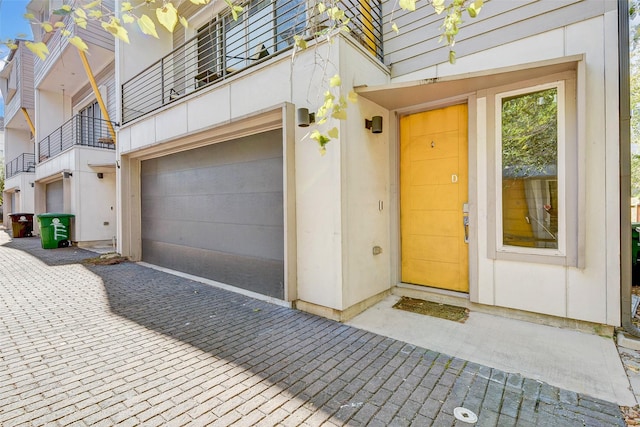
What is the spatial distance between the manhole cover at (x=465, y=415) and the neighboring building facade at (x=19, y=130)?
18.7 metres

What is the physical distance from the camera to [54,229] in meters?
9.85

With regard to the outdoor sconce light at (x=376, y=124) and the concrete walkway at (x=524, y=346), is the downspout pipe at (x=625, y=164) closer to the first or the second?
the concrete walkway at (x=524, y=346)

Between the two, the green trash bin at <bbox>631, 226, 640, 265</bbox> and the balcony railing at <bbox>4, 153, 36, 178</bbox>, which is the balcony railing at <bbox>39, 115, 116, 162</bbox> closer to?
the balcony railing at <bbox>4, 153, 36, 178</bbox>

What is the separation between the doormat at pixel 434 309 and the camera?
3831 mm

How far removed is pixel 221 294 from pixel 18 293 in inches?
129

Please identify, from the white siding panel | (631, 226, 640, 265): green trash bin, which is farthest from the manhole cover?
(631, 226, 640, 265): green trash bin

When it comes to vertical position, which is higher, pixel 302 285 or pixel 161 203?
pixel 161 203

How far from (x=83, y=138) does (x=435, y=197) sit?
14.4m

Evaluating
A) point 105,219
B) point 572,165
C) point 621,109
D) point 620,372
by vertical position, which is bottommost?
point 620,372

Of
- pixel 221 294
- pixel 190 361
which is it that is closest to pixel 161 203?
pixel 221 294

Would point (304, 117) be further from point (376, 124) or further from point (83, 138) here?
point (83, 138)

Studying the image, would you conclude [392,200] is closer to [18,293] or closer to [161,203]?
[161,203]

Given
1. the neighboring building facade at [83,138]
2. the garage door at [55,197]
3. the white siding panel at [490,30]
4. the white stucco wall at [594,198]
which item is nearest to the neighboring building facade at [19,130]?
the garage door at [55,197]

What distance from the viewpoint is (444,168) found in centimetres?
431
